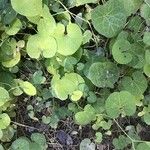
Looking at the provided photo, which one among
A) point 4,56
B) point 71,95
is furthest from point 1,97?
point 71,95

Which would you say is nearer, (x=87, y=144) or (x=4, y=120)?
(x=4, y=120)

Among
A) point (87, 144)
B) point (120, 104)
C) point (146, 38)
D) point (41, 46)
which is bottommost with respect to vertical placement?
point (87, 144)

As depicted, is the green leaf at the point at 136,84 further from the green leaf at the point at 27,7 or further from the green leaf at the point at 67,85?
the green leaf at the point at 27,7

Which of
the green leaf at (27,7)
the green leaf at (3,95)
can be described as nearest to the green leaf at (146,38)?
the green leaf at (27,7)

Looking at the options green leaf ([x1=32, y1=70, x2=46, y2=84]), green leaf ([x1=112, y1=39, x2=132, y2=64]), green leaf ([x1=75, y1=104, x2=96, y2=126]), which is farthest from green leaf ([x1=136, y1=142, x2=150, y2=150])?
green leaf ([x1=32, y1=70, x2=46, y2=84])

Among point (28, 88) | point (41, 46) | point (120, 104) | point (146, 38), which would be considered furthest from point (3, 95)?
point (146, 38)

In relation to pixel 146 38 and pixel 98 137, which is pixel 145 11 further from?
pixel 98 137

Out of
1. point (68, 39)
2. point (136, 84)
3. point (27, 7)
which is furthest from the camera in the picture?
point (136, 84)
